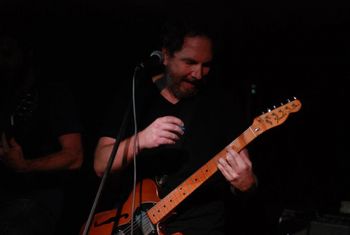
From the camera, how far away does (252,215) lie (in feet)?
12.3

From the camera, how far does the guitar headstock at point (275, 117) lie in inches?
86.7

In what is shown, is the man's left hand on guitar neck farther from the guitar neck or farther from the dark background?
the dark background

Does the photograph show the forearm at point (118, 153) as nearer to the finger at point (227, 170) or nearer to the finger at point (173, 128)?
the finger at point (173, 128)

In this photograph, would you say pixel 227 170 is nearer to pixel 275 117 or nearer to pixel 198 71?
pixel 275 117

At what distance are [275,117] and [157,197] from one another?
750 millimetres

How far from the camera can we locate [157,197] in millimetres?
2334

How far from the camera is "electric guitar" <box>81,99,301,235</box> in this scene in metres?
2.21

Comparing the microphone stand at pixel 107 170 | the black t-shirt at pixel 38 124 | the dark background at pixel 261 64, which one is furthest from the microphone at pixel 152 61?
the dark background at pixel 261 64

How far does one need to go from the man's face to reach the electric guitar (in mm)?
427

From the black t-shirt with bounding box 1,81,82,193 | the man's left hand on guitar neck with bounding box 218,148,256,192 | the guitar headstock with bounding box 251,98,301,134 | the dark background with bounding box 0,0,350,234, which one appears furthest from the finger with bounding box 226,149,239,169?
the dark background with bounding box 0,0,350,234

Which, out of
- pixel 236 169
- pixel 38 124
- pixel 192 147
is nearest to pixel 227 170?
pixel 236 169

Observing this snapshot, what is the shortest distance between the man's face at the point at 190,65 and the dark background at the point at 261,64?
1.13m

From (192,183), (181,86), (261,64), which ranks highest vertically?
(261,64)

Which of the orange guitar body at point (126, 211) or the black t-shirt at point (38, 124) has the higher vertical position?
the black t-shirt at point (38, 124)
